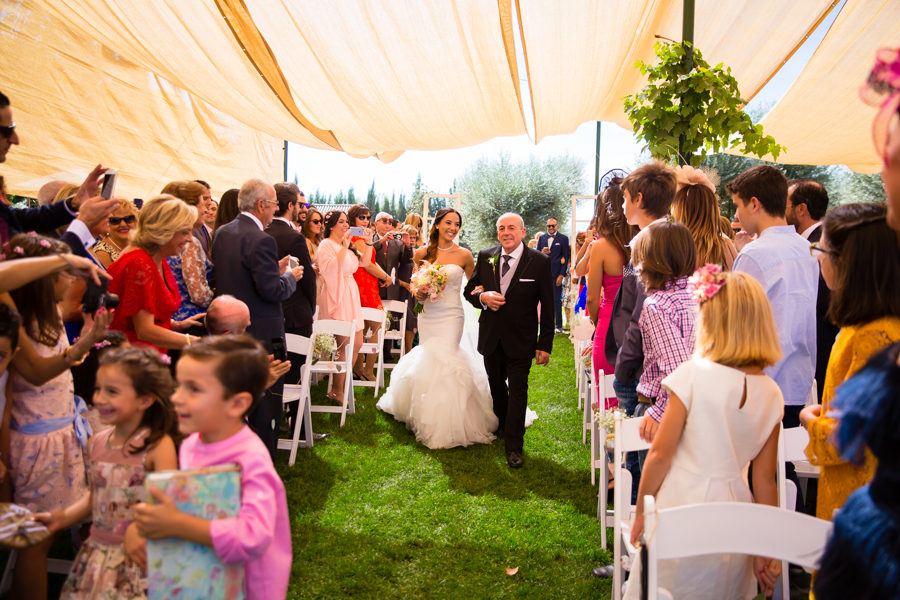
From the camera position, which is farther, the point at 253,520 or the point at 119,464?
the point at 119,464

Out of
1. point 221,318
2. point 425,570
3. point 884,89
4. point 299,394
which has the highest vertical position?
point 884,89

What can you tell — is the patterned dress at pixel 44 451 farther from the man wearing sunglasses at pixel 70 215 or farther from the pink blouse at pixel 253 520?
the pink blouse at pixel 253 520

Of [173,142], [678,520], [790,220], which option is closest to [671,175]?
[790,220]

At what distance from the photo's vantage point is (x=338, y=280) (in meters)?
6.36

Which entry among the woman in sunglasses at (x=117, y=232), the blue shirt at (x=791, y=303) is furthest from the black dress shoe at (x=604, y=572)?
the woman in sunglasses at (x=117, y=232)

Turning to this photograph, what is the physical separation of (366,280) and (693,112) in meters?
4.42

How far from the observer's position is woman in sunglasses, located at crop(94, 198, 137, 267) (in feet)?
12.0

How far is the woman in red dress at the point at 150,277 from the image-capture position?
277 cm

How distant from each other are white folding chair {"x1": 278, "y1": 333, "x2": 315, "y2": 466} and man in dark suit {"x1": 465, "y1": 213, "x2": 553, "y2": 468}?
1459 millimetres

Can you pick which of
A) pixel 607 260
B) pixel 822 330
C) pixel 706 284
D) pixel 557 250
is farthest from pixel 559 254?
pixel 706 284

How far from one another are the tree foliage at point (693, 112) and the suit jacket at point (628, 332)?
3.73 feet

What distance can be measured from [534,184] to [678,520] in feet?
72.4

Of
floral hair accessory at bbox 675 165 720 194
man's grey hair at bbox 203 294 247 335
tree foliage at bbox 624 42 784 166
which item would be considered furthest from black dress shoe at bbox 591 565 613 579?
tree foliage at bbox 624 42 784 166

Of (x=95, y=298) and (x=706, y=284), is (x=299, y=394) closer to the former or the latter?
(x=95, y=298)
